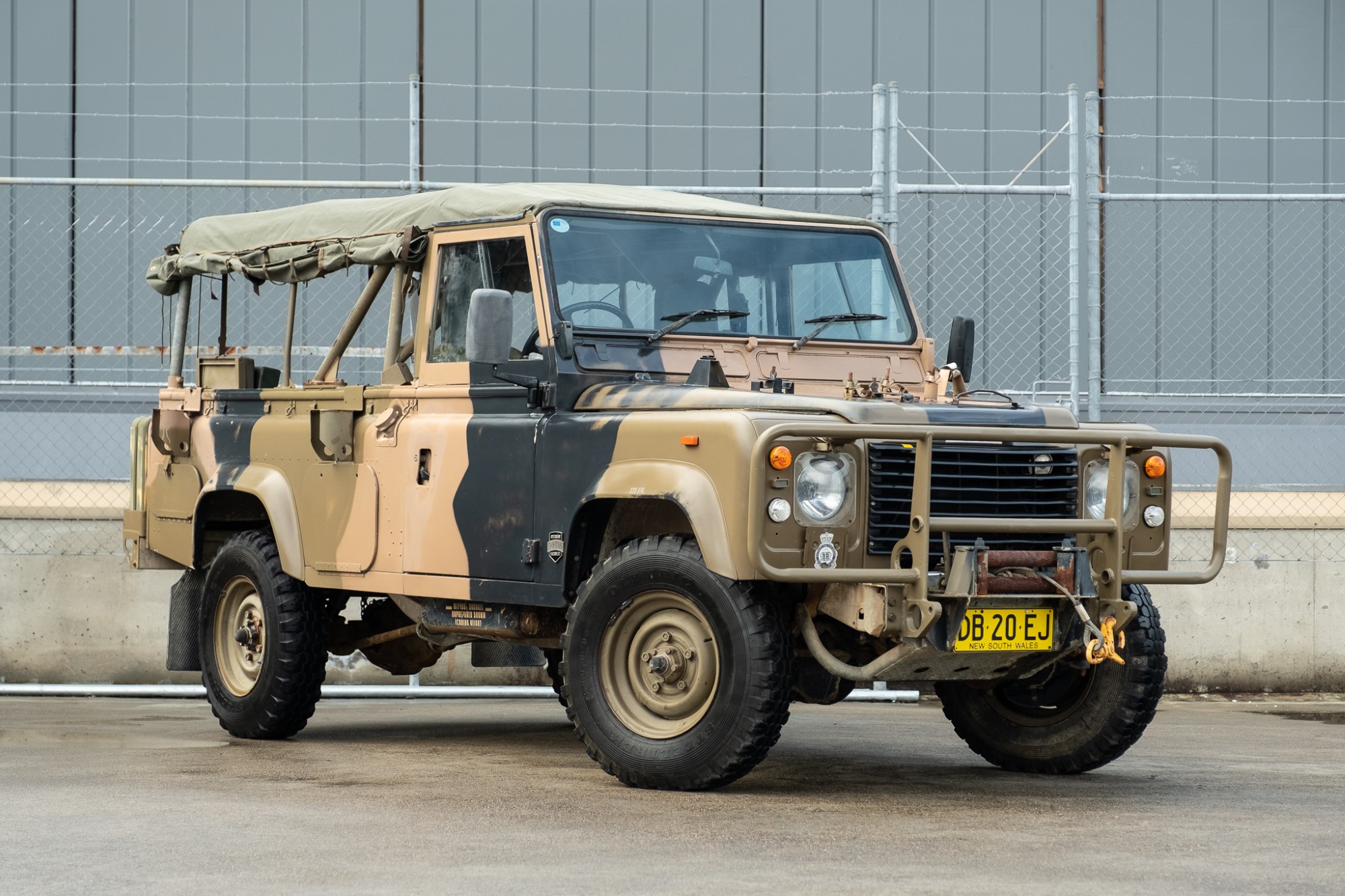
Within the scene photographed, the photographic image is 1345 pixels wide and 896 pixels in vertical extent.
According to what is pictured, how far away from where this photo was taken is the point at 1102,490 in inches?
299

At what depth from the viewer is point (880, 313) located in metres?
8.74

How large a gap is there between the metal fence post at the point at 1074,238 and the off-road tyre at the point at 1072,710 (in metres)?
3.24

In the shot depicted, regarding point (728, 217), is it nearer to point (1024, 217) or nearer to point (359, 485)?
point (359, 485)

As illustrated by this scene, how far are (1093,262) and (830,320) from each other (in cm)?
343

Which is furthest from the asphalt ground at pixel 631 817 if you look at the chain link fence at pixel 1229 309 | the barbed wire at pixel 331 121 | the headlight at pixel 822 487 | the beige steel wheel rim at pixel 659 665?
the barbed wire at pixel 331 121

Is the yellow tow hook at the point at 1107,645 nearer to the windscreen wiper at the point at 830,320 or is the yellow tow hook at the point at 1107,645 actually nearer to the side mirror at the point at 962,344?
the windscreen wiper at the point at 830,320

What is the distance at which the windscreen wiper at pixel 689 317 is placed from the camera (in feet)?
26.5

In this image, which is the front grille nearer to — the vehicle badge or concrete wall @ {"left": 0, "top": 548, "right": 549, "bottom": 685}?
the vehicle badge

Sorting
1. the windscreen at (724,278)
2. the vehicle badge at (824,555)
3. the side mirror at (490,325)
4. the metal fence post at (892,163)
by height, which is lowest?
the vehicle badge at (824,555)

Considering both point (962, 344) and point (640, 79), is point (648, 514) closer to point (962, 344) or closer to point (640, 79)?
point (962, 344)

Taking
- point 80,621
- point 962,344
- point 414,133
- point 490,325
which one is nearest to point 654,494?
point 490,325

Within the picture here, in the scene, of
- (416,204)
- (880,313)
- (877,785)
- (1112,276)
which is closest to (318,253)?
(416,204)

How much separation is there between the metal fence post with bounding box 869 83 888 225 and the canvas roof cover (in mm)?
2248

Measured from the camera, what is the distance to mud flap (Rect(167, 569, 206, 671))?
32.6ft
